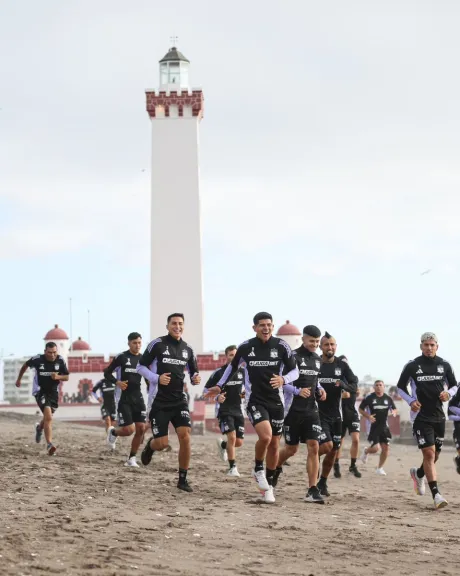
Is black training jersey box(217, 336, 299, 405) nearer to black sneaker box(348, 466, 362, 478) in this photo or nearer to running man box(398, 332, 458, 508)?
running man box(398, 332, 458, 508)

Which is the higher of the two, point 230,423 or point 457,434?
point 230,423

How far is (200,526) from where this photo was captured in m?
11.4

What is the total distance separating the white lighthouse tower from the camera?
54844mm

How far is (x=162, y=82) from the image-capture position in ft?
196

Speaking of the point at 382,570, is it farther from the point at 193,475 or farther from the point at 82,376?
the point at 82,376

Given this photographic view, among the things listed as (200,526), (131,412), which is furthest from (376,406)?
(200,526)

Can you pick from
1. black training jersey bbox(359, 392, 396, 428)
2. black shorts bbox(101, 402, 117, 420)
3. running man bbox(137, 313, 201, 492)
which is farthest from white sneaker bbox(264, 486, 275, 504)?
black shorts bbox(101, 402, 117, 420)

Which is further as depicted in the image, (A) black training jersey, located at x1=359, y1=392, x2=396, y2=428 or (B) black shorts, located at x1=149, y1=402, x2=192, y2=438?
(A) black training jersey, located at x1=359, y1=392, x2=396, y2=428

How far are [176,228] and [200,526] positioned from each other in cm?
4413

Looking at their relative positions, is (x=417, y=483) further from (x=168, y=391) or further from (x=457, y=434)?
(x=168, y=391)

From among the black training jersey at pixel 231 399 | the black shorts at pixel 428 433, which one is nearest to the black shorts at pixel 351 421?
the black training jersey at pixel 231 399

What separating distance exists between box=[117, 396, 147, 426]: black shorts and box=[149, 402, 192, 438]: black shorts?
363 centimetres

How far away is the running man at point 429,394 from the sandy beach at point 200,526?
0.77m

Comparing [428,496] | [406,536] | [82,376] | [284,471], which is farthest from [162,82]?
[406,536]
